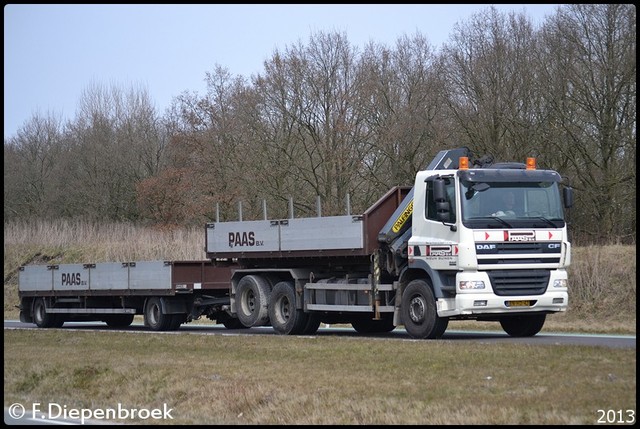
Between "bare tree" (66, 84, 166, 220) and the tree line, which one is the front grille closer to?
the tree line

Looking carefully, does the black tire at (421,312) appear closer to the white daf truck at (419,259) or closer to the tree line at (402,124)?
the white daf truck at (419,259)

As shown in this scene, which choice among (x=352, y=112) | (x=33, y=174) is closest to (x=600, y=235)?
(x=352, y=112)

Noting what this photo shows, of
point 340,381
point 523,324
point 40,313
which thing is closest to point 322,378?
point 340,381

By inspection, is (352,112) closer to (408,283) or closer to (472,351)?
(408,283)

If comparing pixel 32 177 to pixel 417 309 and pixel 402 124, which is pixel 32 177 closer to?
pixel 402 124

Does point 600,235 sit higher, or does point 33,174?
point 33,174

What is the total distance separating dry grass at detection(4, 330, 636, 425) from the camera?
459 inches

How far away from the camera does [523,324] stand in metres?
20.9

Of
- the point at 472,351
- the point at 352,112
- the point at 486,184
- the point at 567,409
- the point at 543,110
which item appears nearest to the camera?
the point at 567,409

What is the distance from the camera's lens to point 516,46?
39.8m

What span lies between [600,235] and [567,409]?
25.3m

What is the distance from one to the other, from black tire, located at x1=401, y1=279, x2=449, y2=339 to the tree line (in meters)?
8.87

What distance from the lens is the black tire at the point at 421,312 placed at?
63.6 ft

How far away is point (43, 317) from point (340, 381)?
2038 centimetres
